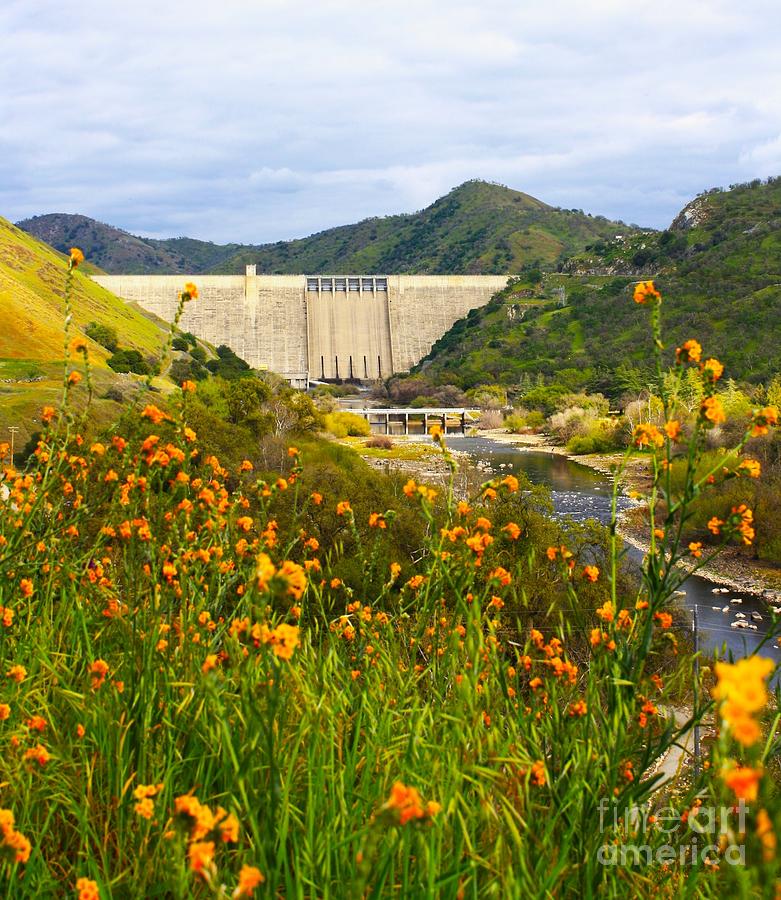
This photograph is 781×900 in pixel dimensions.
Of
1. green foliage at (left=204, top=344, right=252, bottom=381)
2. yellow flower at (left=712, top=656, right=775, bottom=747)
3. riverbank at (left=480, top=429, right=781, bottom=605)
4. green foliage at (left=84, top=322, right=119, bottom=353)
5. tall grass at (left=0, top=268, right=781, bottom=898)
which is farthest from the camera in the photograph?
green foliage at (left=204, top=344, right=252, bottom=381)

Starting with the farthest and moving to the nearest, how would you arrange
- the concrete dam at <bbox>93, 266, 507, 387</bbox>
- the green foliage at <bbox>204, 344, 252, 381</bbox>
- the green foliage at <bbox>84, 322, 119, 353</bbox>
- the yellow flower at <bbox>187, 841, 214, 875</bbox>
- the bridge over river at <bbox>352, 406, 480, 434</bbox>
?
the concrete dam at <bbox>93, 266, 507, 387</bbox>, the green foliage at <bbox>204, 344, 252, 381</bbox>, the bridge over river at <bbox>352, 406, 480, 434</bbox>, the green foliage at <bbox>84, 322, 119, 353</bbox>, the yellow flower at <bbox>187, 841, 214, 875</bbox>

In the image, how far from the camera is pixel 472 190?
5787 inches

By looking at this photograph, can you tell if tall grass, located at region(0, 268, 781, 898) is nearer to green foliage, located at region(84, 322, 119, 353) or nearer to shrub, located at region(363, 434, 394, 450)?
shrub, located at region(363, 434, 394, 450)

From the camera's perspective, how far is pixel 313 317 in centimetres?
8119

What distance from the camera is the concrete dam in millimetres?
80250

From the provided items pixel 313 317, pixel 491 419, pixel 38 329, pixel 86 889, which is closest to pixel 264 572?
pixel 86 889

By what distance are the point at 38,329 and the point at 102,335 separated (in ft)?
28.3

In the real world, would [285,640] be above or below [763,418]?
below

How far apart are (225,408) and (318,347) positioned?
182 ft

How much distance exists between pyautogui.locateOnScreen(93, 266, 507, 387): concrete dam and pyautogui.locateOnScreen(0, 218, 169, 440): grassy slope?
49.5 ft

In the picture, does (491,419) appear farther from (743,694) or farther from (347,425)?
(743,694)

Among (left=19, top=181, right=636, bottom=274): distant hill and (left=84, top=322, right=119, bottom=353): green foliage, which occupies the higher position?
(left=19, top=181, right=636, bottom=274): distant hill

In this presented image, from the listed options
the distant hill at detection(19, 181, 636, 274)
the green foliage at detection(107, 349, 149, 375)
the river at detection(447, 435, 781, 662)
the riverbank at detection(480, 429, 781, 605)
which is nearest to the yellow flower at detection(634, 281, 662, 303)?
the river at detection(447, 435, 781, 662)

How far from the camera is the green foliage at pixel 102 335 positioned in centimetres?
4462
